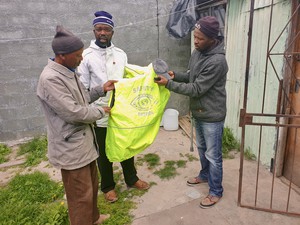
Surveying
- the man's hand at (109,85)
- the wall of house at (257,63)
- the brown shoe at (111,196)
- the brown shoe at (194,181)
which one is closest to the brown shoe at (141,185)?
the brown shoe at (111,196)

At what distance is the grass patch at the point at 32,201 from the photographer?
2.63m

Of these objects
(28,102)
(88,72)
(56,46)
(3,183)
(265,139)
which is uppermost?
(56,46)

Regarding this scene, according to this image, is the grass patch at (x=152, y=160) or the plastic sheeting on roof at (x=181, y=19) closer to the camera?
the grass patch at (x=152, y=160)

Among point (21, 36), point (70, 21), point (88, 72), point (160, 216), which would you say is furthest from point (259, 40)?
point (21, 36)

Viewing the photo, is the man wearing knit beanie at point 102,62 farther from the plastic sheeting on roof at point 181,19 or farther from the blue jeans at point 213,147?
the plastic sheeting on roof at point 181,19

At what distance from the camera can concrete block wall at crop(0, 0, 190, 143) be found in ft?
14.3

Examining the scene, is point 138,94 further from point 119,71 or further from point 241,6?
point 241,6

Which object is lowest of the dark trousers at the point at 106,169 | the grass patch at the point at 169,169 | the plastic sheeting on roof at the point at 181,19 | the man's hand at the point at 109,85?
the grass patch at the point at 169,169

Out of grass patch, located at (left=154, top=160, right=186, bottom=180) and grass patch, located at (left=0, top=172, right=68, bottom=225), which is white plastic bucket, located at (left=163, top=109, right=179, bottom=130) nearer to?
grass patch, located at (left=154, top=160, right=186, bottom=180)

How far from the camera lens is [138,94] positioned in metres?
2.43

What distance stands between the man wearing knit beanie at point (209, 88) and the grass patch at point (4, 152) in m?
3.37

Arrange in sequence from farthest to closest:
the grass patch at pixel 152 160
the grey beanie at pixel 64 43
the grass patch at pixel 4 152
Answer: the grass patch at pixel 4 152
the grass patch at pixel 152 160
the grey beanie at pixel 64 43

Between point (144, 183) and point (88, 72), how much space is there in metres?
1.59

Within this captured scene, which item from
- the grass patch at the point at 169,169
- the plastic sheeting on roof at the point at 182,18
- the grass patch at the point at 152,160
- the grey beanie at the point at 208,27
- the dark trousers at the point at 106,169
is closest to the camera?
the grey beanie at the point at 208,27
